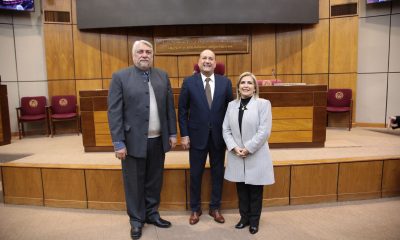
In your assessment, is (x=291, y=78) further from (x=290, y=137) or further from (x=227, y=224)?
(x=227, y=224)

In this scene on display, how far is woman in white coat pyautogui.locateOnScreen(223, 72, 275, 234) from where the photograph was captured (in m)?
2.54

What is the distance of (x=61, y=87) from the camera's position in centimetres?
689

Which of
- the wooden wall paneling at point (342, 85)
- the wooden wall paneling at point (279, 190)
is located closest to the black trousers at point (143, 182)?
the wooden wall paneling at point (279, 190)

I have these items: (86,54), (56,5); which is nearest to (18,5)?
(56,5)

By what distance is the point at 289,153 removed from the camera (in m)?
4.42

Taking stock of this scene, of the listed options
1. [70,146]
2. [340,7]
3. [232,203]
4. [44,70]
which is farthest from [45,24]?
[340,7]

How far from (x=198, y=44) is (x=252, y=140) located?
484 cm

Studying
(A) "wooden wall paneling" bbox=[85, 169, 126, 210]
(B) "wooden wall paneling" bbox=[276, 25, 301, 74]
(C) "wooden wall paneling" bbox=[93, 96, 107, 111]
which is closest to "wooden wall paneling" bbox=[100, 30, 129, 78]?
(C) "wooden wall paneling" bbox=[93, 96, 107, 111]

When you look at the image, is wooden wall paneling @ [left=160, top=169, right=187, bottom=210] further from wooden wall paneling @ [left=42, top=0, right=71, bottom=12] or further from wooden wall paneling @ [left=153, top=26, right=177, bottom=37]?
wooden wall paneling @ [left=42, top=0, right=71, bottom=12]

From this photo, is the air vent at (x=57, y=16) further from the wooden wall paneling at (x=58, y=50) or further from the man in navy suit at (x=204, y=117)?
the man in navy suit at (x=204, y=117)

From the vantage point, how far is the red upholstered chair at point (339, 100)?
256 inches

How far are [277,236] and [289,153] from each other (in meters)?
2.01

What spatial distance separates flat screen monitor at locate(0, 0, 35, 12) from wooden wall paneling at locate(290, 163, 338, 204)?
6.27 meters

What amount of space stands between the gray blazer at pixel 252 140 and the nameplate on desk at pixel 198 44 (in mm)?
4587
